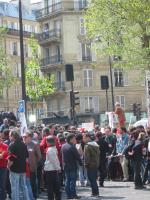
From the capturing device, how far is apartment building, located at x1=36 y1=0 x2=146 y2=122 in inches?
2719

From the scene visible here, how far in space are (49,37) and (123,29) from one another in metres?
37.4

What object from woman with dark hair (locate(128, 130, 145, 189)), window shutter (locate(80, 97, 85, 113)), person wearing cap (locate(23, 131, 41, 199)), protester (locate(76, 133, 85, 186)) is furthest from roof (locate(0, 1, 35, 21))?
person wearing cap (locate(23, 131, 41, 199))

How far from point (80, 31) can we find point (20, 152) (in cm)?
5461

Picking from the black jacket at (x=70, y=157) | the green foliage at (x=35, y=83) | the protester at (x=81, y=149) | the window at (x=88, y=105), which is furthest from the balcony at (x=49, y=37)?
the black jacket at (x=70, y=157)

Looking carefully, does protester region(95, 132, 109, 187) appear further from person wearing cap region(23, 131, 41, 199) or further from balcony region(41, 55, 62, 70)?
balcony region(41, 55, 62, 70)

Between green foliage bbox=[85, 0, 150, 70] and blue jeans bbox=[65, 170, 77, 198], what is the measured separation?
1403 cm

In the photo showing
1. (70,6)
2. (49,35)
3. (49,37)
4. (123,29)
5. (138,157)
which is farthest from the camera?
(49,35)

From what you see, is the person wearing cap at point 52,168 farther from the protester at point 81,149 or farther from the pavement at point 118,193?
the protester at point 81,149

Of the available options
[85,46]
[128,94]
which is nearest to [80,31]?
[85,46]

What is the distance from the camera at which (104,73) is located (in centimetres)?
6969

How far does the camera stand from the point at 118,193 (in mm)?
19328

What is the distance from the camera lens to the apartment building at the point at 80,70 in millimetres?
69062

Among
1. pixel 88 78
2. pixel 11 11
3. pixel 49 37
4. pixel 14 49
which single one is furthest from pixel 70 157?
pixel 11 11

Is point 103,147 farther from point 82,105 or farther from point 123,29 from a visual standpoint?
point 82,105
